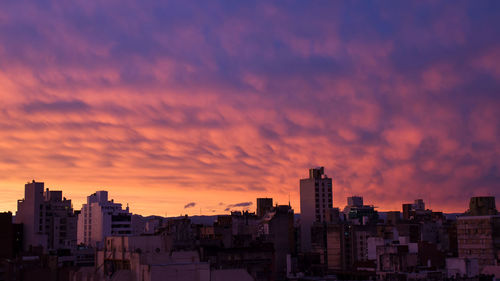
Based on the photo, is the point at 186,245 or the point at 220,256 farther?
the point at 186,245

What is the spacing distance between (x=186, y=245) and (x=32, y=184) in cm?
5218

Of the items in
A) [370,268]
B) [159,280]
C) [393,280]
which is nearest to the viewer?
[159,280]

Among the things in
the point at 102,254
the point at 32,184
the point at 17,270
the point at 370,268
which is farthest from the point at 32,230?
the point at 370,268

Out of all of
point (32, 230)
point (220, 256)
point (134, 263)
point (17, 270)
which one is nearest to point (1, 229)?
point (32, 230)

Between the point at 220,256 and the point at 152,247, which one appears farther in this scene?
the point at 220,256

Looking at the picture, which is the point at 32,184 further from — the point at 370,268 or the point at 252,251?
the point at 370,268

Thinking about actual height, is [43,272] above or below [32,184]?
below

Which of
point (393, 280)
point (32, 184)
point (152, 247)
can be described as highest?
point (32, 184)

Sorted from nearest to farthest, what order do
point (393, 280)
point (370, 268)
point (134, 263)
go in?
point (134, 263) < point (393, 280) < point (370, 268)

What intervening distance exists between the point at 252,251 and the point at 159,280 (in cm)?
8176

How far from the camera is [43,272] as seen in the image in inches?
5069

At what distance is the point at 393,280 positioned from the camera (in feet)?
494

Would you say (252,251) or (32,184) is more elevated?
(32,184)

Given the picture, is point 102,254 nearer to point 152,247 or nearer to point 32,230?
point 152,247
